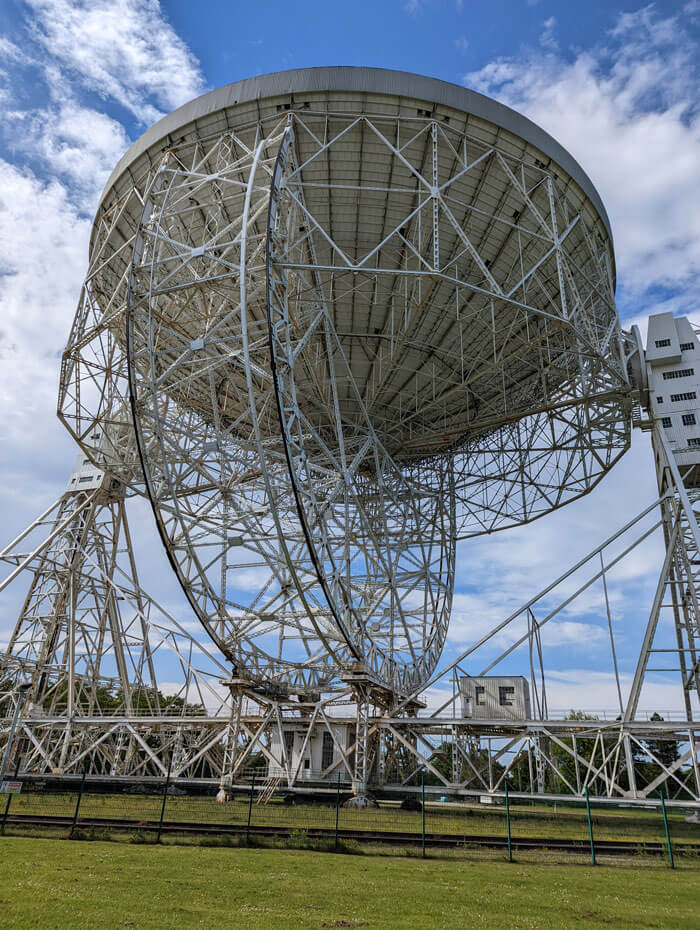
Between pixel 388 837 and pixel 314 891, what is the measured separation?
19.4ft

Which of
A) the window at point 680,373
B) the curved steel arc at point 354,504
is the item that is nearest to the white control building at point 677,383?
the window at point 680,373

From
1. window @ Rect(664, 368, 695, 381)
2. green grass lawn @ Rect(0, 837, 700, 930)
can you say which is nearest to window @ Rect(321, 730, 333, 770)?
green grass lawn @ Rect(0, 837, 700, 930)

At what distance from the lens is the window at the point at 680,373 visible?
81.7 ft

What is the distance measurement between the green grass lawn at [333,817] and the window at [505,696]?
15.5 feet

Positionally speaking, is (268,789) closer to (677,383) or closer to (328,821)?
(328,821)

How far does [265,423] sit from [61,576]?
13.5 m

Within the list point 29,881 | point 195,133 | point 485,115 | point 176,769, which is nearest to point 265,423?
point 195,133

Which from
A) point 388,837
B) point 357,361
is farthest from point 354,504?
point 388,837

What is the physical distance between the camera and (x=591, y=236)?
22.3 metres

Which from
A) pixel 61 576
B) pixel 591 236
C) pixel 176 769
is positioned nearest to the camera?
pixel 591 236

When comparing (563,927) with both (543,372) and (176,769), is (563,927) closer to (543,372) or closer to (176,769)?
(543,372)

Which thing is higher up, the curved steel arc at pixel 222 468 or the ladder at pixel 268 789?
the curved steel arc at pixel 222 468

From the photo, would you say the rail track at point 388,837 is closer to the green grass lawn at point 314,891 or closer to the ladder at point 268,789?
the green grass lawn at point 314,891

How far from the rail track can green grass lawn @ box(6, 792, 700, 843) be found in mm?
817
